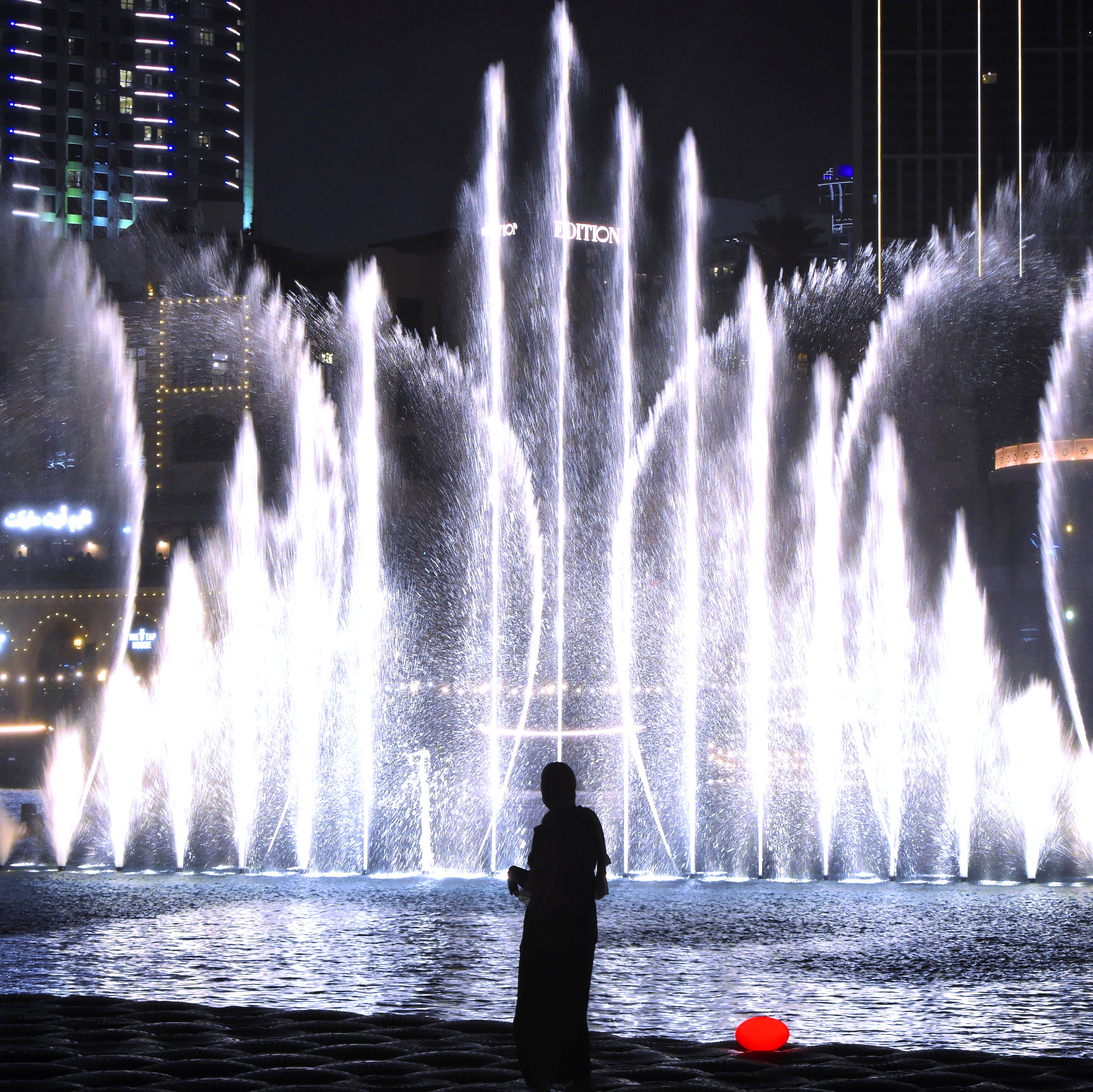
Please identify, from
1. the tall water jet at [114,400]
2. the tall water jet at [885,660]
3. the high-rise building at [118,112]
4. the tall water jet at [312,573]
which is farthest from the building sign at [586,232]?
the tall water jet at [312,573]

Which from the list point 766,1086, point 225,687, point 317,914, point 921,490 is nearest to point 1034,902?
point 317,914

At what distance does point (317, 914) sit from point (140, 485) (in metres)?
55.5

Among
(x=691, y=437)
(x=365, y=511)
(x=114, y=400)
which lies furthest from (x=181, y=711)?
(x=114, y=400)

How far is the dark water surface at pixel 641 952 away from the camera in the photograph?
304 inches

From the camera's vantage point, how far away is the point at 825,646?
21.4 m

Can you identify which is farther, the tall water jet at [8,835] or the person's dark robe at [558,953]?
the tall water jet at [8,835]

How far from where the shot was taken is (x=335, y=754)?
60.1 ft

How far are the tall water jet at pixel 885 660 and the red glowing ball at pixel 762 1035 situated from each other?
834 centimetres

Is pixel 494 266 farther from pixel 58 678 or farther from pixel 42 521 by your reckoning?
pixel 42 521

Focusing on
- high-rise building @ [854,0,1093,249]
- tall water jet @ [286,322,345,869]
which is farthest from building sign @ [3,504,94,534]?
high-rise building @ [854,0,1093,249]

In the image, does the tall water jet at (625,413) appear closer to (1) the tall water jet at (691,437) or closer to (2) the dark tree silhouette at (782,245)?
(1) the tall water jet at (691,437)

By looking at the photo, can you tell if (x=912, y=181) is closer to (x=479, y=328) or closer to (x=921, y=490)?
(x=921, y=490)

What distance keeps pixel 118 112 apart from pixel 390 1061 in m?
109

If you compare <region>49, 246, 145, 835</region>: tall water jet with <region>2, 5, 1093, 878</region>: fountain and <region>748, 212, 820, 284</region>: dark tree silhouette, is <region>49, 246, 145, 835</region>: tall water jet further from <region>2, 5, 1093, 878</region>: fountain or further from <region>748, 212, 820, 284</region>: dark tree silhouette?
<region>748, 212, 820, 284</region>: dark tree silhouette
